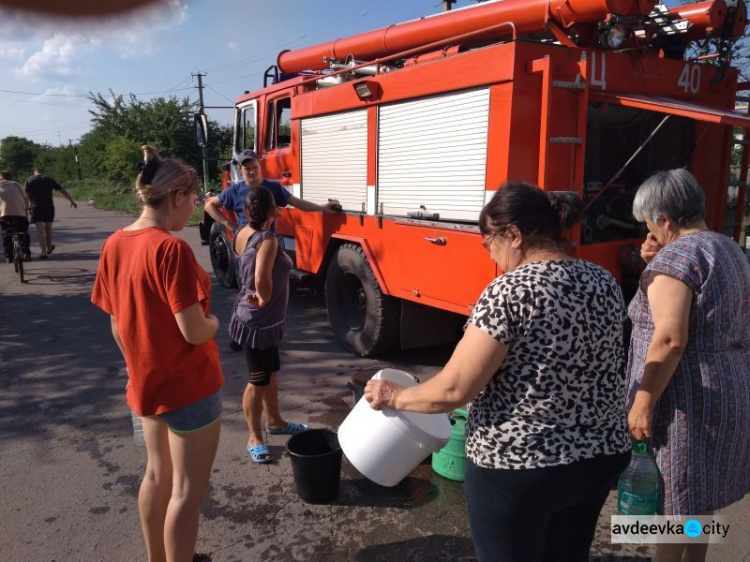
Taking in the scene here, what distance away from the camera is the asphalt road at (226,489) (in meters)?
2.93

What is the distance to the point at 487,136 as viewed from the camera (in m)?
3.86

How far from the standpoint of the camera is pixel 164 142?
112 ft

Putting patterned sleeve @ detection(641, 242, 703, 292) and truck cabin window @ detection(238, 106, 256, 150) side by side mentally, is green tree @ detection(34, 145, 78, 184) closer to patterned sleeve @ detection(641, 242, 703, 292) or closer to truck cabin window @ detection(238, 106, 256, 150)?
truck cabin window @ detection(238, 106, 256, 150)

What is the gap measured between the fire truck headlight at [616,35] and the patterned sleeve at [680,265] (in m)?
2.27

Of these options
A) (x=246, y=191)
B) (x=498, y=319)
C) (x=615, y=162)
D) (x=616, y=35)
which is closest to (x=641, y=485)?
(x=498, y=319)

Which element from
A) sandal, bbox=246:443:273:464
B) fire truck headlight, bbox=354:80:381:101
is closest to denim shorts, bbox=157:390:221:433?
sandal, bbox=246:443:273:464

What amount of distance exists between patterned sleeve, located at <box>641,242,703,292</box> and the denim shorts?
1.76 m

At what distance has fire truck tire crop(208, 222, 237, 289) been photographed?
8133 millimetres

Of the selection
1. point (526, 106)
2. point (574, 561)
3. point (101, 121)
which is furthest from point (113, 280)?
point (101, 121)

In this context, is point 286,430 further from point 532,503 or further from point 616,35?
point 616,35

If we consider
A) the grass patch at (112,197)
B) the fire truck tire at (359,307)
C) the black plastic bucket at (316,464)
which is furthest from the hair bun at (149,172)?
the grass patch at (112,197)

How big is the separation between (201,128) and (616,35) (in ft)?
18.2

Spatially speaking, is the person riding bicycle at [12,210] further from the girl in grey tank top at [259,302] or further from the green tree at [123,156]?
the green tree at [123,156]

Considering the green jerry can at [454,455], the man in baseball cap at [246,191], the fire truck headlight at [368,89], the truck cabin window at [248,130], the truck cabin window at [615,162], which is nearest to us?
the green jerry can at [454,455]
